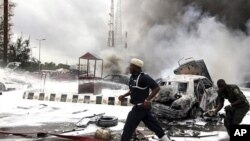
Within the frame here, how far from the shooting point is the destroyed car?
491 inches

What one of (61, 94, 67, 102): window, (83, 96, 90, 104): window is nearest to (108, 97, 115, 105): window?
(83, 96, 90, 104): window

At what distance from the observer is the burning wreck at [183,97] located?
12.5 metres

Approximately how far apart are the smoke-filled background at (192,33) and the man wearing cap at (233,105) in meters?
25.6

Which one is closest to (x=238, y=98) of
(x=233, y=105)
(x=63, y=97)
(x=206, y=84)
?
(x=233, y=105)

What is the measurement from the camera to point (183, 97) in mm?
12812

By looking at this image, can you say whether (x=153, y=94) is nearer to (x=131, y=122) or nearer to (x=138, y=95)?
(x=138, y=95)

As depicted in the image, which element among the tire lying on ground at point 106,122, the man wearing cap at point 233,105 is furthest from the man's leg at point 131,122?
the tire lying on ground at point 106,122

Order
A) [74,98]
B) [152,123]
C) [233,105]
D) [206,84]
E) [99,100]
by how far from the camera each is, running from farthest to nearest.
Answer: [74,98], [99,100], [206,84], [233,105], [152,123]

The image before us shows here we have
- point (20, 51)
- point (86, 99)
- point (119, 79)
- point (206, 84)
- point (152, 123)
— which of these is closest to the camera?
point (152, 123)

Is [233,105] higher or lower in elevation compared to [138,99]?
lower

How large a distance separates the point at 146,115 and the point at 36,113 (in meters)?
7.06

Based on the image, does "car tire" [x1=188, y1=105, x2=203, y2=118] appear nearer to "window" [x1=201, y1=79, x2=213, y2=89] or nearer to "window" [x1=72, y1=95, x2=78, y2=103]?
"window" [x1=201, y1=79, x2=213, y2=89]

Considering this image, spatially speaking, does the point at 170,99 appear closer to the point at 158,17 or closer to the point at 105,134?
the point at 105,134

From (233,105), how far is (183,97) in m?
4.54
